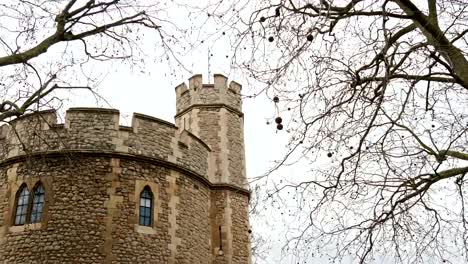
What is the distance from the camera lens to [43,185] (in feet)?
33.9

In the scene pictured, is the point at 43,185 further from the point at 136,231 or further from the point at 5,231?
the point at 136,231

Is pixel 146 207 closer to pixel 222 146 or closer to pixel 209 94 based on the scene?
pixel 222 146

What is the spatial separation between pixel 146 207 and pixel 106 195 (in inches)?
33.3

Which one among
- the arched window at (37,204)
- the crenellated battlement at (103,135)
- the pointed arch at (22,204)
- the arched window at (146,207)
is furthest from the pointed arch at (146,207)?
the pointed arch at (22,204)

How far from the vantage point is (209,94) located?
563 inches

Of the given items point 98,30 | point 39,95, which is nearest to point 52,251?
point 39,95

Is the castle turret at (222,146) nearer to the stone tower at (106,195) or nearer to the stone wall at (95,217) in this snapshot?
the stone tower at (106,195)

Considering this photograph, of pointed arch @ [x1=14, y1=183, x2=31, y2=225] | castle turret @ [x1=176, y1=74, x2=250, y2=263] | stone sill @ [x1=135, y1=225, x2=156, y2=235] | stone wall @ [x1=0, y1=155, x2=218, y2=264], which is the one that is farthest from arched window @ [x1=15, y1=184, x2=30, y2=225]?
castle turret @ [x1=176, y1=74, x2=250, y2=263]

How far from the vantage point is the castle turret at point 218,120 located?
13.5 meters

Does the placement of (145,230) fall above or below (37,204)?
below

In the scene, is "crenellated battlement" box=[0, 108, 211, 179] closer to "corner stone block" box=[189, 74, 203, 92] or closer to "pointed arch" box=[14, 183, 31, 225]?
"pointed arch" box=[14, 183, 31, 225]

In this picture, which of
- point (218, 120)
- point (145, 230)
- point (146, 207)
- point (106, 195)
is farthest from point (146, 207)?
point (218, 120)

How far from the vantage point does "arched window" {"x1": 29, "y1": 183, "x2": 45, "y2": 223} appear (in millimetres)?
10195

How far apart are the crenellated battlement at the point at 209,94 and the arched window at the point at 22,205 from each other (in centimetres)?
510
